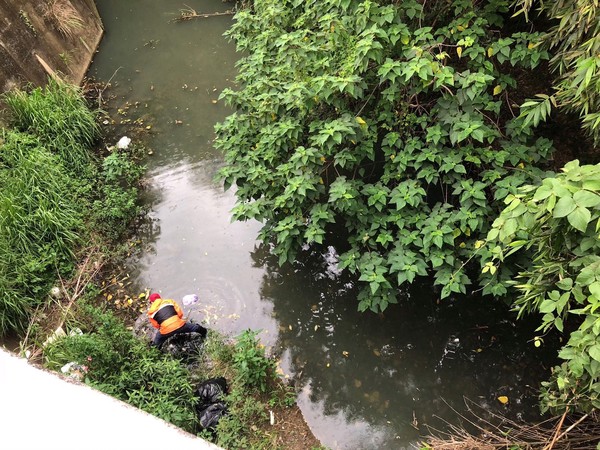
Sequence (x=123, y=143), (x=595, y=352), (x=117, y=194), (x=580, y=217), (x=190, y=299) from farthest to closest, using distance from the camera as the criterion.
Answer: (x=123, y=143)
(x=117, y=194)
(x=190, y=299)
(x=595, y=352)
(x=580, y=217)

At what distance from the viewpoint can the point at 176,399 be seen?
4.48 m

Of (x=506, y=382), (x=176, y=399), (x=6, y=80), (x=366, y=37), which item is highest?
(x=6, y=80)

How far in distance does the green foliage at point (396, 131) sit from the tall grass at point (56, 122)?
359 centimetres

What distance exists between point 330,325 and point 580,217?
11.5 ft

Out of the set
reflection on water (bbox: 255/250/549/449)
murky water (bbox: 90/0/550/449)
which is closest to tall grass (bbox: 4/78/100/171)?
murky water (bbox: 90/0/550/449)

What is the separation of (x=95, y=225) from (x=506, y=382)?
5764 millimetres

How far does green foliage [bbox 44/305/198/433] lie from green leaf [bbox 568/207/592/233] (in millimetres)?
3780

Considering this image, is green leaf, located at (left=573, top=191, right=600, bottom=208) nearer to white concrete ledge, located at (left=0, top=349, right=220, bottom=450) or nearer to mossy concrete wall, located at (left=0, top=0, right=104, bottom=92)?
white concrete ledge, located at (left=0, top=349, right=220, bottom=450)

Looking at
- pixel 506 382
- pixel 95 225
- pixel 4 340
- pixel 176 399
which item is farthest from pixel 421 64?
pixel 4 340

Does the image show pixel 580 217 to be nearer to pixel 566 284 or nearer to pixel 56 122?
pixel 566 284

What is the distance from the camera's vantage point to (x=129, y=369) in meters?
4.86

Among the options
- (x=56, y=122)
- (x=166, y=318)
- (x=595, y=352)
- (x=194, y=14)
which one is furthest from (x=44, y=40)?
(x=595, y=352)

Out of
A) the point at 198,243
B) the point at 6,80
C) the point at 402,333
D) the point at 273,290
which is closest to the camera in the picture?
the point at 402,333

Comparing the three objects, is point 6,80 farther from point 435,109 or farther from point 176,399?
point 435,109
